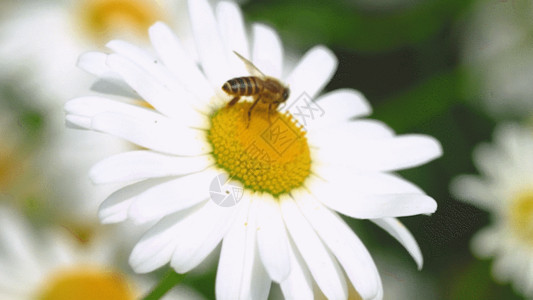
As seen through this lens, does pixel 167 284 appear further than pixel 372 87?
No

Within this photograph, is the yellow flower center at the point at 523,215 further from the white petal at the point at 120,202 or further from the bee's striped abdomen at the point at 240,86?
the white petal at the point at 120,202

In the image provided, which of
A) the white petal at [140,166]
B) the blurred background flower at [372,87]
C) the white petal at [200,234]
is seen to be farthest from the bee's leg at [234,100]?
the blurred background flower at [372,87]

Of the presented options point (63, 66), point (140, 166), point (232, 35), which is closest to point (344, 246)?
point (140, 166)

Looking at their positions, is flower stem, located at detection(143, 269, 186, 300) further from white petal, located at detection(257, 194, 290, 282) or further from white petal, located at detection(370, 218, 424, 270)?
white petal, located at detection(370, 218, 424, 270)

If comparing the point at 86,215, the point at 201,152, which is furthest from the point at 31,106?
→ the point at 201,152

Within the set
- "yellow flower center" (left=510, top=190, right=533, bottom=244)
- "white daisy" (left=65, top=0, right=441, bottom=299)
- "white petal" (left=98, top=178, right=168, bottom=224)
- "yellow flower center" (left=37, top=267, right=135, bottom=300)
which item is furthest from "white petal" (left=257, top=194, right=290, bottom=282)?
"yellow flower center" (left=510, top=190, right=533, bottom=244)

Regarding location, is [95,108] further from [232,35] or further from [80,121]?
[232,35]
